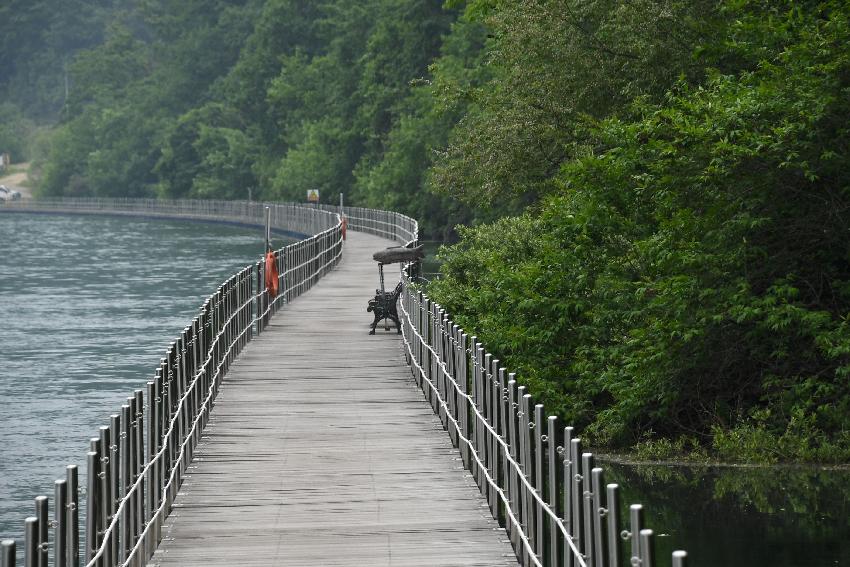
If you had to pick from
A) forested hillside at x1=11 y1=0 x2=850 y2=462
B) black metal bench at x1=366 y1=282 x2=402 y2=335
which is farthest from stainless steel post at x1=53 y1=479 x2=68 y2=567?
black metal bench at x1=366 y1=282 x2=402 y2=335

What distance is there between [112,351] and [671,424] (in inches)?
808

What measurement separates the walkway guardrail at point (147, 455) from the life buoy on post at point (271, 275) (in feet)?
1.15

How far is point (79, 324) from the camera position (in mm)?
48000

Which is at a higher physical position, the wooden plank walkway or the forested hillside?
the forested hillside

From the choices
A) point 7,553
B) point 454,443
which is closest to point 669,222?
point 454,443

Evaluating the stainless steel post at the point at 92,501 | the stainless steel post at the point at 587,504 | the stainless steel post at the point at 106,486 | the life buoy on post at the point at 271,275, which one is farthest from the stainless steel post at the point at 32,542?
the life buoy on post at the point at 271,275

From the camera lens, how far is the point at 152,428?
1391 cm

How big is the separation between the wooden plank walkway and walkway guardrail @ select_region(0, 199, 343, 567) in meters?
0.27

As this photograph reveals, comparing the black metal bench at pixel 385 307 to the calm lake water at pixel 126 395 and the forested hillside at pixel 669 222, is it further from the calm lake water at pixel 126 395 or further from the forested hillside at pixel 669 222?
the calm lake water at pixel 126 395

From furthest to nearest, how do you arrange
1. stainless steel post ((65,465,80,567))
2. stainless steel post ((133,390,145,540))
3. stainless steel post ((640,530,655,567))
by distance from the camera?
stainless steel post ((133,390,145,540)), stainless steel post ((65,465,80,567)), stainless steel post ((640,530,655,567))

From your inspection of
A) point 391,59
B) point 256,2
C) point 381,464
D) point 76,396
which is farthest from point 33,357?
point 256,2

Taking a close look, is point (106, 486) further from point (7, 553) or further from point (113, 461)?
point (7, 553)

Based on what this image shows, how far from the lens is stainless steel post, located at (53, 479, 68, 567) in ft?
31.3

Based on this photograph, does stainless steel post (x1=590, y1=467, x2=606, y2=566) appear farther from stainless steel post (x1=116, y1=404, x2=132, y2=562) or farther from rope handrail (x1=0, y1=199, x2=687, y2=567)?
stainless steel post (x1=116, y1=404, x2=132, y2=562)
